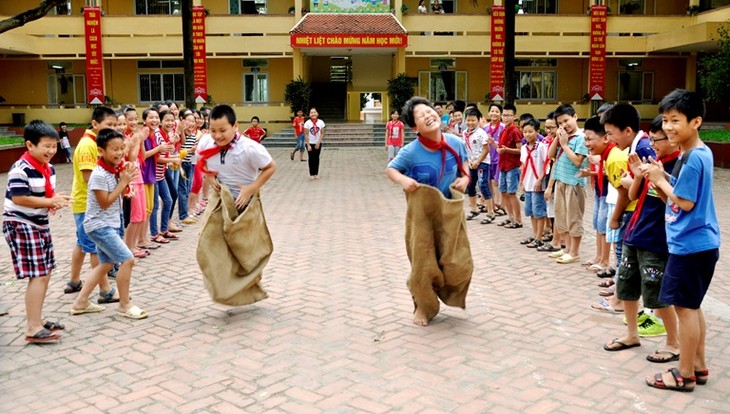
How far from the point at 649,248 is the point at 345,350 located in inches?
82.1

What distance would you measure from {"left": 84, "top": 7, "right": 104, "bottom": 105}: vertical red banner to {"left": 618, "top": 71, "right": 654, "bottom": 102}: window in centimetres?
2220

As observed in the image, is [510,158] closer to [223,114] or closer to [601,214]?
[601,214]

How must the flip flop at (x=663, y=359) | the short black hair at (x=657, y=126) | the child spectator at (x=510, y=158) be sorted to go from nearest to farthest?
1. the short black hair at (x=657, y=126)
2. the flip flop at (x=663, y=359)
3. the child spectator at (x=510, y=158)

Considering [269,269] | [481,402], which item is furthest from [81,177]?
[481,402]

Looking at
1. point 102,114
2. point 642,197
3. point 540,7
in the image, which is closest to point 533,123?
point 642,197

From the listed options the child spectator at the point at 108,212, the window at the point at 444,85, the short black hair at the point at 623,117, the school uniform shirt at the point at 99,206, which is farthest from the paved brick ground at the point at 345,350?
the window at the point at 444,85

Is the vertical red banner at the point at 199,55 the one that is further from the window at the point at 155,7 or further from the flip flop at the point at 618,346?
the flip flop at the point at 618,346

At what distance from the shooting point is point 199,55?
26.8m

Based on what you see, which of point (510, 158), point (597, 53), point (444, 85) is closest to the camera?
point (510, 158)

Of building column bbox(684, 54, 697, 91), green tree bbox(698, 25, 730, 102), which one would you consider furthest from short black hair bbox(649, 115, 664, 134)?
building column bbox(684, 54, 697, 91)

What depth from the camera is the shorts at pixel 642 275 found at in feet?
13.5

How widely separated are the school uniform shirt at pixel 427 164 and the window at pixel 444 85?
25.0 meters

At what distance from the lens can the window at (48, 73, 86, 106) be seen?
2931 centimetres

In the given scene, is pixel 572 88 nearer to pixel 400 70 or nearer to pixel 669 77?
pixel 669 77
